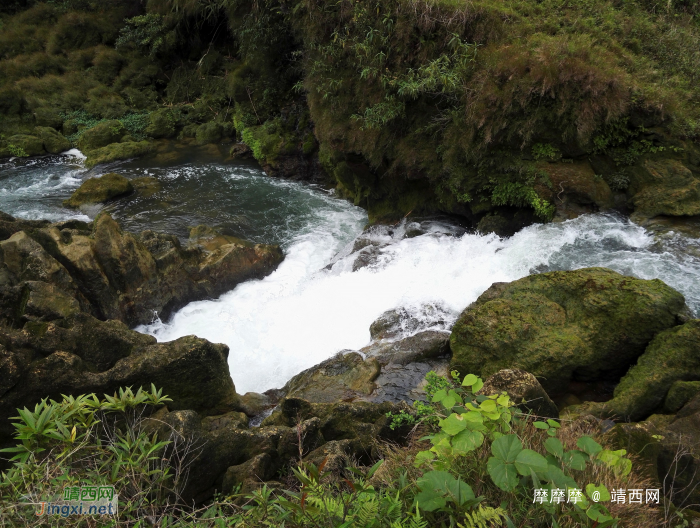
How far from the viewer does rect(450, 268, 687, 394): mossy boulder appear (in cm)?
543

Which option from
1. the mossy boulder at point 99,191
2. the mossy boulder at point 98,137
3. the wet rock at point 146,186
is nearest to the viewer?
the mossy boulder at point 99,191

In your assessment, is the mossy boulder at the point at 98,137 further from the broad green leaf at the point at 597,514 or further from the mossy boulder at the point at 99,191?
the broad green leaf at the point at 597,514

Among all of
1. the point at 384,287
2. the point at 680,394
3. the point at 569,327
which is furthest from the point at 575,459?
the point at 384,287

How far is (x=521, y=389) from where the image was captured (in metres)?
3.97

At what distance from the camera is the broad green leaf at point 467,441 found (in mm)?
2168

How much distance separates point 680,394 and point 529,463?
362 centimetres

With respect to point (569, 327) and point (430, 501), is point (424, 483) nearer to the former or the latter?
point (430, 501)

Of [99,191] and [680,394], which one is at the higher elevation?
[680,394]

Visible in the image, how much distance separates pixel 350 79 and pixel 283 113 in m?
5.98

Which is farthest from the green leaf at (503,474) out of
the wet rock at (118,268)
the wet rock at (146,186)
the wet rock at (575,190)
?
the wet rock at (146,186)

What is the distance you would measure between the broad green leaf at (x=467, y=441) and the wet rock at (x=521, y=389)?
1849 millimetres

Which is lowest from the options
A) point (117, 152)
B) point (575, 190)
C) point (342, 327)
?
point (342, 327)

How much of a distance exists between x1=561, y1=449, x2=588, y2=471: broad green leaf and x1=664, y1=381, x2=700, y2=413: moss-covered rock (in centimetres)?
311

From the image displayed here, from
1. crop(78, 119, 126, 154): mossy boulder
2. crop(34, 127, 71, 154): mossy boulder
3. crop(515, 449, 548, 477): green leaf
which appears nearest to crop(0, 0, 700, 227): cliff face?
crop(515, 449, 548, 477): green leaf
